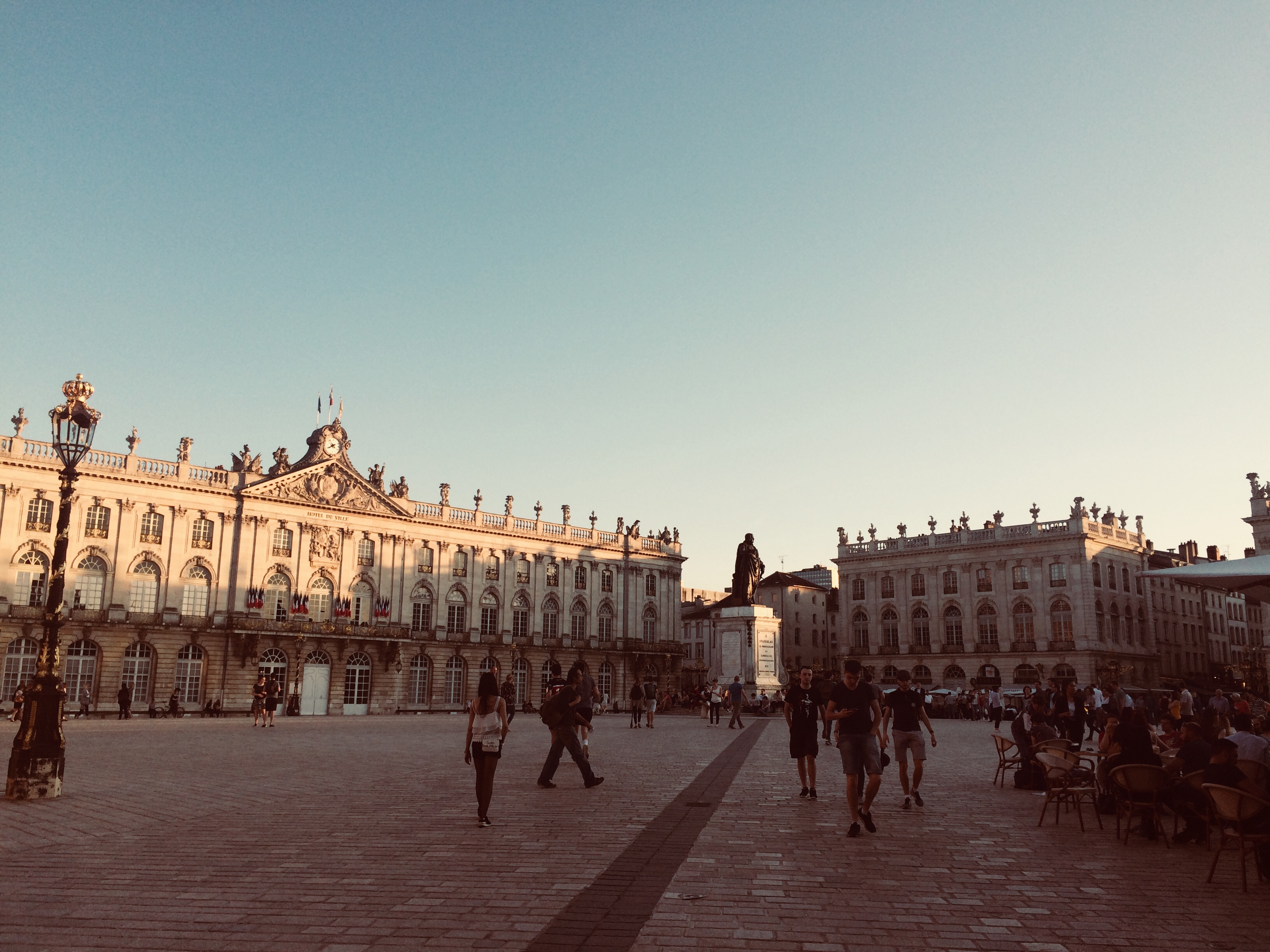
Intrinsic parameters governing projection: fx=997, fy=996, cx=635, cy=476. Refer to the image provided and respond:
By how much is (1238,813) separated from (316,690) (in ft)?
180

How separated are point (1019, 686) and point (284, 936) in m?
74.2

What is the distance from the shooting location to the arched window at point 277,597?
55.7m

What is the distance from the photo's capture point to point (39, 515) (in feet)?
160

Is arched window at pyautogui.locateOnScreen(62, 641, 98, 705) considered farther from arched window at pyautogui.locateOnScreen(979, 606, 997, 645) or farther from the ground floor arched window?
arched window at pyautogui.locateOnScreen(979, 606, 997, 645)

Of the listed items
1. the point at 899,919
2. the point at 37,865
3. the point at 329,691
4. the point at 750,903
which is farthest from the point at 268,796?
the point at 329,691

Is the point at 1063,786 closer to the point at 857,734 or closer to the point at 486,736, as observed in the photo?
the point at 857,734

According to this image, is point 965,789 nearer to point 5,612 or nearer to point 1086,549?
point 5,612

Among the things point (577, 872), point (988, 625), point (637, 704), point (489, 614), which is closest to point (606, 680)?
point (489, 614)

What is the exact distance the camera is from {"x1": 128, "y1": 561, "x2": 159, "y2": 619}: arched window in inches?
2020

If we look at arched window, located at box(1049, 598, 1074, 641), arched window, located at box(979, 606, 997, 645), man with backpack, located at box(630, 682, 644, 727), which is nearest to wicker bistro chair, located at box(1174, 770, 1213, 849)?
man with backpack, located at box(630, 682, 644, 727)

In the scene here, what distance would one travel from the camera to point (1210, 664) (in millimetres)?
85938

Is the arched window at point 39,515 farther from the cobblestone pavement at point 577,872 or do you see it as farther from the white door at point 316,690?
the cobblestone pavement at point 577,872

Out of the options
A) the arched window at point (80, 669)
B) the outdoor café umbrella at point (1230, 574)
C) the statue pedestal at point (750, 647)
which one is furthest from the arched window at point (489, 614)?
the outdoor café umbrella at point (1230, 574)

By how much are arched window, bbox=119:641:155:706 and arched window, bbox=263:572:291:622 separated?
245 inches
